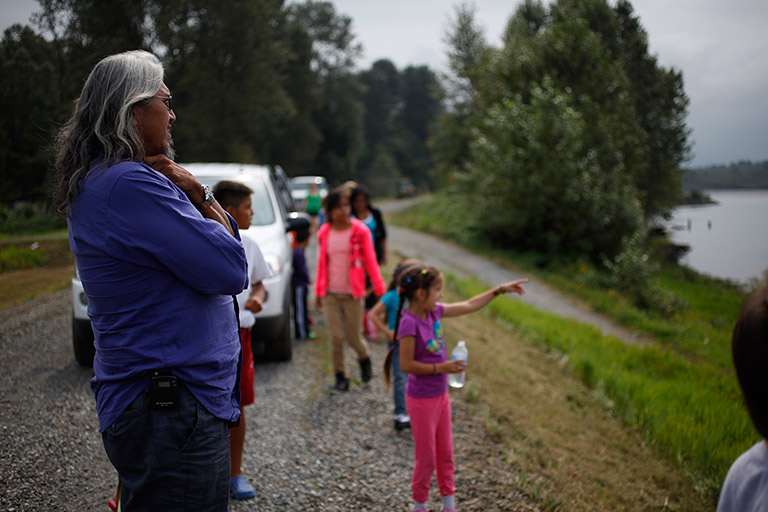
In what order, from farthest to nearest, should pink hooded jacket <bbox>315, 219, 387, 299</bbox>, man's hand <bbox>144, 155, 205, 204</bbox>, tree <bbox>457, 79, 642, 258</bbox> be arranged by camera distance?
1. tree <bbox>457, 79, 642, 258</bbox>
2. pink hooded jacket <bbox>315, 219, 387, 299</bbox>
3. man's hand <bbox>144, 155, 205, 204</bbox>

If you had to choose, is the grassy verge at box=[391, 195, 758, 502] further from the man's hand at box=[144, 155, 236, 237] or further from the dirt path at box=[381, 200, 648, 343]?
the man's hand at box=[144, 155, 236, 237]

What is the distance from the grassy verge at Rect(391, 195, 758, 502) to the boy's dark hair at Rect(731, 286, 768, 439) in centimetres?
403

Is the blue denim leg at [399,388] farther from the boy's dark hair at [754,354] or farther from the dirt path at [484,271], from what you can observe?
the dirt path at [484,271]

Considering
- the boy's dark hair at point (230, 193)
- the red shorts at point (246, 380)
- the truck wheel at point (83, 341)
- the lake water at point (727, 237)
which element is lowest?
the lake water at point (727, 237)

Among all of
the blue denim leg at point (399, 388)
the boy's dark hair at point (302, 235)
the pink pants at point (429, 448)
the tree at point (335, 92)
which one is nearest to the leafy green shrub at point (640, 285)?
the boy's dark hair at point (302, 235)

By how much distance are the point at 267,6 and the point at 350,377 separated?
69.3 ft

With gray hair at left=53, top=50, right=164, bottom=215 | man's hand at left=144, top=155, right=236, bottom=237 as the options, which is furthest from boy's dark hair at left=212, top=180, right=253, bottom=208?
gray hair at left=53, top=50, right=164, bottom=215

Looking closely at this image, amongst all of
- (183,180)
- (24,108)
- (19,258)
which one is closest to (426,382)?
(183,180)

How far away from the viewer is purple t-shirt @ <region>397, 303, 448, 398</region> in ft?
11.8

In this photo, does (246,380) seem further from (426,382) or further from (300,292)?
(300,292)

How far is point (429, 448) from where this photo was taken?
354 centimetres

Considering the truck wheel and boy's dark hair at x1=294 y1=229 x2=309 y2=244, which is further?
boy's dark hair at x1=294 y1=229 x2=309 y2=244

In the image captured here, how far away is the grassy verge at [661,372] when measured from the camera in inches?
211

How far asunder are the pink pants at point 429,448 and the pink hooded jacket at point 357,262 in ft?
6.49
